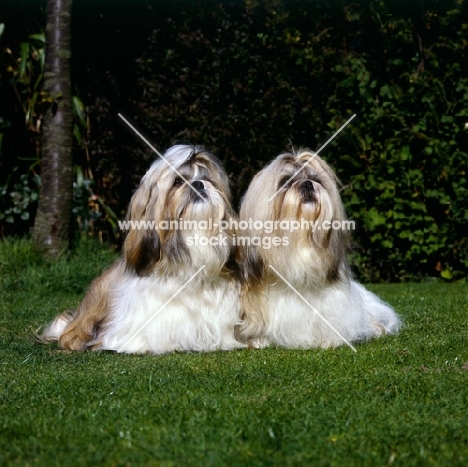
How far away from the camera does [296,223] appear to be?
5254 millimetres

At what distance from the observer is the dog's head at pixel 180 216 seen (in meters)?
5.16

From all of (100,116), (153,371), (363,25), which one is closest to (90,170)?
(100,116)

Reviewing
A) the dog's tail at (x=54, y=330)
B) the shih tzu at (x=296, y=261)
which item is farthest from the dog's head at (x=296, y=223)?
the dog's tail at (x=54, y=330)

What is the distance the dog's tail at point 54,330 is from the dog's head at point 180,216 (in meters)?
0.91

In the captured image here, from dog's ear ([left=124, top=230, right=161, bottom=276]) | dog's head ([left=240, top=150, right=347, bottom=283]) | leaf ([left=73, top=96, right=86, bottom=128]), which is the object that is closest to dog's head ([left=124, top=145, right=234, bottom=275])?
dog's ear ([left=124, top=230, right=161, bottom=276])

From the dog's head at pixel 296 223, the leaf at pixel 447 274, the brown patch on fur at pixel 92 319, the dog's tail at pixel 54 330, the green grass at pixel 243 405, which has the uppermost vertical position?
the dog's head at pixel 296 223

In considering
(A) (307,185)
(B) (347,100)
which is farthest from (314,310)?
(B) (347,100)

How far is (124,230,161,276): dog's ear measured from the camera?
524cm

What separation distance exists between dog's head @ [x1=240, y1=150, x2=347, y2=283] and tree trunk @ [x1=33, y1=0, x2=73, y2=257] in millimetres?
4176

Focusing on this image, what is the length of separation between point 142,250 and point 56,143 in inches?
167

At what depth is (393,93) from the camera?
8.91 meters

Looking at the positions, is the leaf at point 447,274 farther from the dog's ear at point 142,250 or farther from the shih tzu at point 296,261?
the dog's ear at point 142,250

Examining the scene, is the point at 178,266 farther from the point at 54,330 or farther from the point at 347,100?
the point at 347,100

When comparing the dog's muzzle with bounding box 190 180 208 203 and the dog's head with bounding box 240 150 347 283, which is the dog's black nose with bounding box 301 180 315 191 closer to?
the dog's head with bounding box 240 150 347 283
